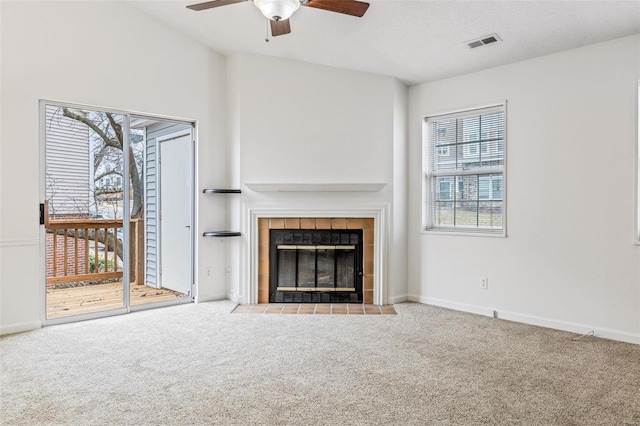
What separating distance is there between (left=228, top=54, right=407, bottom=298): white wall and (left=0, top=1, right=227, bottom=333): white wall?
0.52 meters

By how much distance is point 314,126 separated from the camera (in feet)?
15.8

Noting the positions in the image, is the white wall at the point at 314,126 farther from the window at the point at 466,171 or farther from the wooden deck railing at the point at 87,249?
the wooden deck railing at the point at 87,249

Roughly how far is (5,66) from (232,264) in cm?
275

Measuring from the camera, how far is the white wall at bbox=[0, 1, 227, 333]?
3695 millimetres

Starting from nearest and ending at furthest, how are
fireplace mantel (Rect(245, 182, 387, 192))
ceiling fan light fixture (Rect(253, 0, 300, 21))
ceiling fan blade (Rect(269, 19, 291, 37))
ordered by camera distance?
1. ceiling fan light fixture (Rect(253, 0, 300, 21))
2. ceiling fan blade (Rect(269, 19, 291, 37))
3. fireplace mantel (Rect(245, 182, 387, 192))

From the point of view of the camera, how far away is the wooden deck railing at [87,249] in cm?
404

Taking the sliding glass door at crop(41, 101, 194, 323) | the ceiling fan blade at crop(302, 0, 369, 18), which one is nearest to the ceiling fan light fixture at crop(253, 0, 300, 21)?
the ceiling fan blade at crop(302, 0, 369, 18)

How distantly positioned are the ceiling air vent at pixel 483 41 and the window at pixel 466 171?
0.73m

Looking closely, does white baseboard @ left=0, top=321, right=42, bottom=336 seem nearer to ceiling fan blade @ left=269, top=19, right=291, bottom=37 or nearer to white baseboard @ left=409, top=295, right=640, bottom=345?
ceiling fan blade @ left=269, top=19, right=291, bottom=37

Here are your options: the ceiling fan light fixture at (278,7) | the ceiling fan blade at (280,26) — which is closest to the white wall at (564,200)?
the ceiling fan blade at (280,26)

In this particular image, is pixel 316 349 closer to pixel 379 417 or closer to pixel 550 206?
pixel 379 417

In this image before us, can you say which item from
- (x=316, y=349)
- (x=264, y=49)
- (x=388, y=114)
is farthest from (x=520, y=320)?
(x=264, y=49)

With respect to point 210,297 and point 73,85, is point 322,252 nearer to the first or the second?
point 210,297

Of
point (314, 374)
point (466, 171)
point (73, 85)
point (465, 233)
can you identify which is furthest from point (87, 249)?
point (466, 171)
